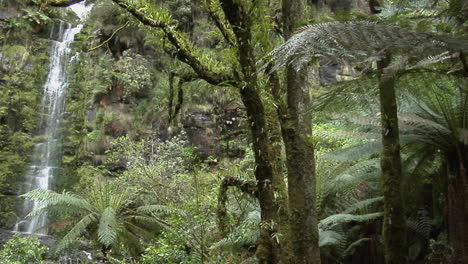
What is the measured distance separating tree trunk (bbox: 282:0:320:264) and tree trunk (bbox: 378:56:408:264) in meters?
0.40

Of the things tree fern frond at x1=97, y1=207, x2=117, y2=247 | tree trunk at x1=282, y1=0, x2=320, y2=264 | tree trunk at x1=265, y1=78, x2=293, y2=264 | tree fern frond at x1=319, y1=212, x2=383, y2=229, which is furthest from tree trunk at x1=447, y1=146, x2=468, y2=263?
tree fern frond at x1=97, y1=207, x2=117, y2=247

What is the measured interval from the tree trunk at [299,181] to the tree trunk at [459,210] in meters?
0.86

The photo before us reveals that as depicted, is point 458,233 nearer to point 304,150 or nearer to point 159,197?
point 304,150

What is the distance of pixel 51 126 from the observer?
1420 centimetres

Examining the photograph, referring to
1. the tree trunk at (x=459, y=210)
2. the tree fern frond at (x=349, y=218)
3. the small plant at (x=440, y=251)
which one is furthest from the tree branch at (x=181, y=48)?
the small plant at (x=440, y=251)

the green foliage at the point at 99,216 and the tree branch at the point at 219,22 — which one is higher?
the tree branch at the point at 219,22

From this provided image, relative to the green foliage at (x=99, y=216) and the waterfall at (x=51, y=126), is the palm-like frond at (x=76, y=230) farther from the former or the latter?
the waterfall at (x=51, y=126)

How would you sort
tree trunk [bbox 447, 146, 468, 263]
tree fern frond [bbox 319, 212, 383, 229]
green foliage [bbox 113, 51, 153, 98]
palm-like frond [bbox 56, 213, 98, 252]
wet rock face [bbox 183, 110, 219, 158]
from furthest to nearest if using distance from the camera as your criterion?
1. green foliage [bbox 113, 51, 153, 98]
2. wet rock face [bbox 183, 110, 219, 158]
3. palm-like frond [bbox 56, 213, 98, 252]
4. tree fern frond [bbox 319, 212, 383, 229]
5. tree trunk [bbox 447, 146, 468, 263]

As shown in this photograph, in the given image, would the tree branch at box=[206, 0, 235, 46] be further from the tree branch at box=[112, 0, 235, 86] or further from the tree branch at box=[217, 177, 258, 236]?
the tree branch at box=[217, 177, 258, 236]

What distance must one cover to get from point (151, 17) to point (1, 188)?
1200cm

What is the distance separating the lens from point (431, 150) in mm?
3135

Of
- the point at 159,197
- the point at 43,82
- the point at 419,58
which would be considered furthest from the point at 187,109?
the point at 419,58

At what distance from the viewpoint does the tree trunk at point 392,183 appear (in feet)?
7.79

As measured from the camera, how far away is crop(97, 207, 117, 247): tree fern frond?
6.40 m
